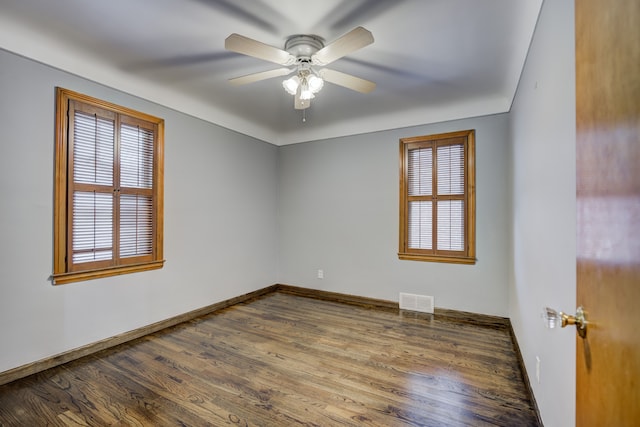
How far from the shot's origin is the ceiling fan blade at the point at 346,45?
1813 mm

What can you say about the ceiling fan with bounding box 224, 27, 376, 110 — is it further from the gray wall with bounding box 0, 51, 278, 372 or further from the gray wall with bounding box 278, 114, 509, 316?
the gray wall with bounding box 278, 114, 509, 316

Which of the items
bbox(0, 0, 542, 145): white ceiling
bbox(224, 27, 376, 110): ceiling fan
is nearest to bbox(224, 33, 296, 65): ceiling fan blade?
bbox(224, 27, 376, 110): ceiling fan

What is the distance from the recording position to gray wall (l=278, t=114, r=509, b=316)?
11.4ft

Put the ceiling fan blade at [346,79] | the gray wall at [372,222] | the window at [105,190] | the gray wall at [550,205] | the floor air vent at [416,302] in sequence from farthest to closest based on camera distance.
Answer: the floor air vent at [416,302] < the gray wall at [372,222] < the window at [105,190] < the ceiling fan blade at [346,79] < the gray wall at [550,205]

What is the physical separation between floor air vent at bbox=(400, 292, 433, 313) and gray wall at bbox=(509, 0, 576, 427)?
1.43m

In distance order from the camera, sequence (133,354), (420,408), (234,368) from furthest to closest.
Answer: (133,354) → (234,368) → (420,408)

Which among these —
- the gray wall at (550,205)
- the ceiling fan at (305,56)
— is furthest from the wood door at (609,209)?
the ceiling fan at (305,56)

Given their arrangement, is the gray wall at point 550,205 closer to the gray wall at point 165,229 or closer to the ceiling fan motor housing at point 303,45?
the ceiling fan motor housing at point 303,45

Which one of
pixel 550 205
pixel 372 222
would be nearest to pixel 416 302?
pixel 372 222

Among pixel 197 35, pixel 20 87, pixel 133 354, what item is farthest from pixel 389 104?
pixel 133 354

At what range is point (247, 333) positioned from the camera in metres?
3.17

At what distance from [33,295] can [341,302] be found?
3.32 metres

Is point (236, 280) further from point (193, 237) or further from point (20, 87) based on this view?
point (20, 87)

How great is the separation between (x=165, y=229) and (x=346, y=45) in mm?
2678
